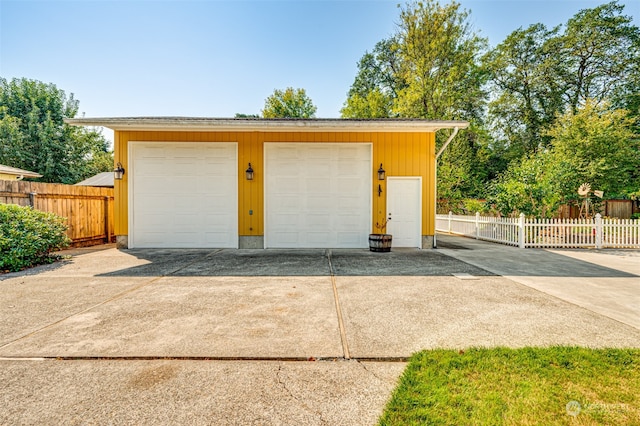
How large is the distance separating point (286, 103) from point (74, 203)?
1970cm

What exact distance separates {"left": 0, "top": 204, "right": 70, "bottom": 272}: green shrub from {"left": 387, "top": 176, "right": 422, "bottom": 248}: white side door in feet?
25.9

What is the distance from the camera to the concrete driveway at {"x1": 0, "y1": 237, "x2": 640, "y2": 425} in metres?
1.77

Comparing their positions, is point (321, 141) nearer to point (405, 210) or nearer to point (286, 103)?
point (405, 210)

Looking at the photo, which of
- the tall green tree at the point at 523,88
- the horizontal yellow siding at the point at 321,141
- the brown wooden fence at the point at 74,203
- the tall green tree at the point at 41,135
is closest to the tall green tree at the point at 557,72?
the tall green tree at the point at 523,88

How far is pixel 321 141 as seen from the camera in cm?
797

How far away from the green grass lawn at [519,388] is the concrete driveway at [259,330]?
0.16m

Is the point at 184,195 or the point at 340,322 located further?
the point at 184,195

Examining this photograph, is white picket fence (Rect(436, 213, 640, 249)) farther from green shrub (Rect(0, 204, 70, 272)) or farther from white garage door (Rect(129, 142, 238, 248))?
green shrub (Rect(0, 204, 70, 272))

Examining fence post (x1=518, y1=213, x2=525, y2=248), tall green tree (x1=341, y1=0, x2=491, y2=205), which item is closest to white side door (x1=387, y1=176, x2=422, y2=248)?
fence post (x1=518, y1=213, x2=525, y2=248)

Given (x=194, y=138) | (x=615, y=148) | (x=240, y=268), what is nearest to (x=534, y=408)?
(x=240, y=268)

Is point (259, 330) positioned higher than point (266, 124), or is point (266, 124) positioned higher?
point (266, 124)

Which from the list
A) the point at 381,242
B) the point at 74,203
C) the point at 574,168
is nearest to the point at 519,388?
the point at 381,242

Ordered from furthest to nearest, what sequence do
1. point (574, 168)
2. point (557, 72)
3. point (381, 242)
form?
point (557, 72)
point (574, 168)
point (381, 242)

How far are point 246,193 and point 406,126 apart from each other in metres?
4.76
